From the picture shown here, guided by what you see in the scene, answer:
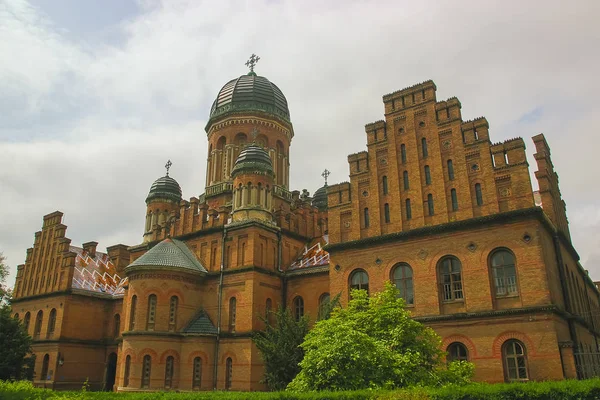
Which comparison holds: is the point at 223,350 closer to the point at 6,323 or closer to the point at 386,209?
the point at 386,209

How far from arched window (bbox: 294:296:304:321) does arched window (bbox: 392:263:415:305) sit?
925 cm

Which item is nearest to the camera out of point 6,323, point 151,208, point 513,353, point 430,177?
point 513,353

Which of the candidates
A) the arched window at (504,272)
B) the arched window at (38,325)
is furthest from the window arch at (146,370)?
the arched window at (504,272)

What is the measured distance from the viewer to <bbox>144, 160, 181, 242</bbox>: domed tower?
143ft

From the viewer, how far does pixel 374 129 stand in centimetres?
3050

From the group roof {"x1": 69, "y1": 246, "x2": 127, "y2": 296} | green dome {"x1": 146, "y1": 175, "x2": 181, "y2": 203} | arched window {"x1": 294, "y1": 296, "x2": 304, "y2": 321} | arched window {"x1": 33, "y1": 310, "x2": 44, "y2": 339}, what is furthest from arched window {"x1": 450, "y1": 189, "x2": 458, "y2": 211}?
arched window {"x1": 33, "y1": 310, "x2": 44, "y2": 339}

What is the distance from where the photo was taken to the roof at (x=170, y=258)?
1307 inches

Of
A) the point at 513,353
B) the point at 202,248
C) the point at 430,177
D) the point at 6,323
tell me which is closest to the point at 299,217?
the point at 202,248

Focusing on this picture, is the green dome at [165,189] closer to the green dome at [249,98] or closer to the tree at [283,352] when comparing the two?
the green dome at [249,98]

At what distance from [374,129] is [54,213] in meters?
30.7

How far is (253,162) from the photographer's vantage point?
37.3 meters

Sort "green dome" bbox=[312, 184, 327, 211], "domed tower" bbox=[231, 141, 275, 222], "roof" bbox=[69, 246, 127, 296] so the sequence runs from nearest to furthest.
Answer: "domed tower" bbox=[231, 141, 275, 222]
"roof" bbox=[69, 246, 127, 296]
"green dome" bbox=[312, 184, 327, 211]

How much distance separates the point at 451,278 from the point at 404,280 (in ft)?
8.55

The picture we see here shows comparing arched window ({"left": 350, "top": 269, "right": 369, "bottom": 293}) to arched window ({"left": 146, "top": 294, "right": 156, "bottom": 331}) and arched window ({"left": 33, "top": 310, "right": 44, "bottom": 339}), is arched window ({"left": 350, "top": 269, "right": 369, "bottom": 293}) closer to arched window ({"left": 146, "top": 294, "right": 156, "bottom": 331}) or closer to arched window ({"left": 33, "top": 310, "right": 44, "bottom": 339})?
arched window ({"left": 146, "top": 294, "right": 156, "bottom": 331})
